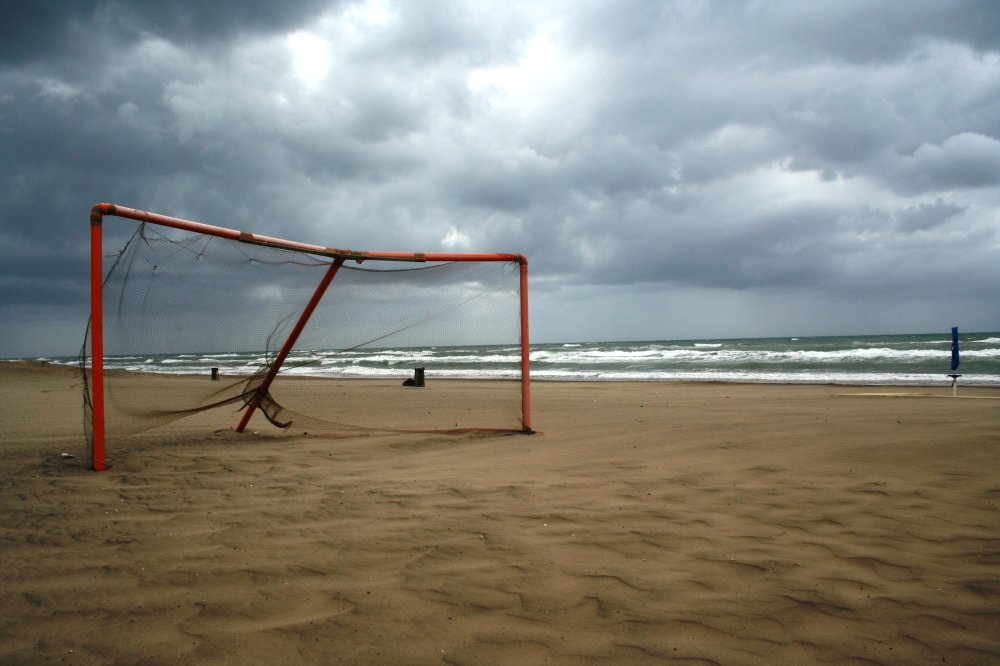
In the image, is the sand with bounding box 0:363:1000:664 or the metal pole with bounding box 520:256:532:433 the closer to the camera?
the sand with bounding box 0:363:1000:664

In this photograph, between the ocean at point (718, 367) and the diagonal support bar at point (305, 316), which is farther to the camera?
the ocean at point (718, 367)

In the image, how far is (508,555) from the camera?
3.32 meters

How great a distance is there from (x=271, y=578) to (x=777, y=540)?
2.88 meters

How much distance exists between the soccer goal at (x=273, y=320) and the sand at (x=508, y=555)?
84 centimetres

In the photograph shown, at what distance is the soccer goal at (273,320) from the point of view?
572 cm

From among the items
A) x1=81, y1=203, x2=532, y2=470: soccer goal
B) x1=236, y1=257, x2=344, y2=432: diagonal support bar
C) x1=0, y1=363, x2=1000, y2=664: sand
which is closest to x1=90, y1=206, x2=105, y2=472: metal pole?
x1=81, y1=203, x2=532, y2=470: soccer goal

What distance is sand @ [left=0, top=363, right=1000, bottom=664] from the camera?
243 cm

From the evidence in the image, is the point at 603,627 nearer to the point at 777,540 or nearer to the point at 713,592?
the point at 713,592

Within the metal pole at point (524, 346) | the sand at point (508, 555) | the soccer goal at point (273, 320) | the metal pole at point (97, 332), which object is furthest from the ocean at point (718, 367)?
the sand at point (508, 555)

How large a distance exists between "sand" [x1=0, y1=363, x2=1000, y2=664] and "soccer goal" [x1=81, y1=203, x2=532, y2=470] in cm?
84

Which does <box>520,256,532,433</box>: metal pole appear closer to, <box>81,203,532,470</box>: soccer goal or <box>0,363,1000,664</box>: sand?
<box>81,203,532,470</box>: soccer goal

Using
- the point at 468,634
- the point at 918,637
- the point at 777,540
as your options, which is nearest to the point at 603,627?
the point at 468,634

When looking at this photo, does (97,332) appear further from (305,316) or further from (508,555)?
(508,555)

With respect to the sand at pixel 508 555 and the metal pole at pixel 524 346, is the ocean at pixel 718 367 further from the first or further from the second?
the sand at pixel 508 555
